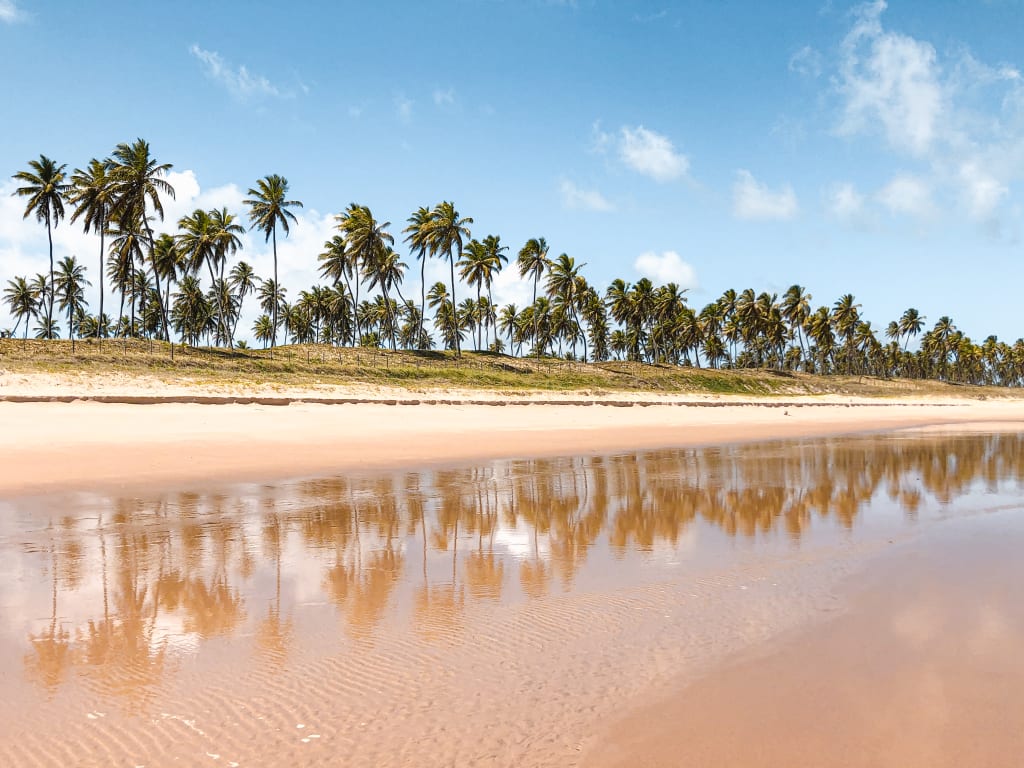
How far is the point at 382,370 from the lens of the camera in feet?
169

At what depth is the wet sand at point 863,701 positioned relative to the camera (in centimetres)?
335

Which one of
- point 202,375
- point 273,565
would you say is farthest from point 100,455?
point 202,375

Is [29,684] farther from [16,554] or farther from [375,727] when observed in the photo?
[16,554]

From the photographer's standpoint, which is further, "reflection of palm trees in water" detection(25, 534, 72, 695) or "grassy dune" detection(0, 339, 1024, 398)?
"grassy dune" detection(0, 339, 1024, 398)

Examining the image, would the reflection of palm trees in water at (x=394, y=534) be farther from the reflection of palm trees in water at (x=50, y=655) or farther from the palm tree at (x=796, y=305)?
the palm tree at (x=796, y=305)

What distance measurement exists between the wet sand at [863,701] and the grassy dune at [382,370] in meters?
37.7

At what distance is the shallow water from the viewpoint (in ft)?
11.8

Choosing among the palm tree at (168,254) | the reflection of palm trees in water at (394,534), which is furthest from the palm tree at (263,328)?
the reflection of palm trees in water at (394,534)

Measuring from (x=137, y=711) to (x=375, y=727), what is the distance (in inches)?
55.0

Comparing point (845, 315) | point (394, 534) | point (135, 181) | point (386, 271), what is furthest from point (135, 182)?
point (845, 315)

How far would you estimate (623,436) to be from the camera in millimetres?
25719

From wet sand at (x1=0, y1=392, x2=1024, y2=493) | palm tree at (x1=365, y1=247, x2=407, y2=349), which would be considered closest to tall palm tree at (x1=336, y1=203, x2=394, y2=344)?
palm tree at (x1=365, y1=247, x2=407, y2=349)

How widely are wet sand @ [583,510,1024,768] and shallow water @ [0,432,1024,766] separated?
0.94 ft

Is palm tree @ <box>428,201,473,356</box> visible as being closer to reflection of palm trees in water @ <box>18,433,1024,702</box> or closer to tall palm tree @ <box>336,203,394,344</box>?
tall palm tree @ <box>336,203,394,344</box>
